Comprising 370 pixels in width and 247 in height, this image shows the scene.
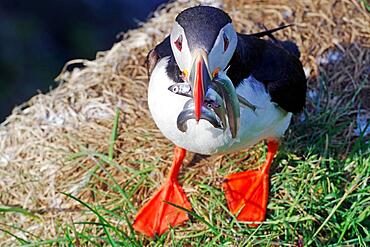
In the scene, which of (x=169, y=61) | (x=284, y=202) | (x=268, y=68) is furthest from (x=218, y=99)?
(x=284, y=202)

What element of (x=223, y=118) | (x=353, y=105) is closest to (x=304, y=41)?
(x=353, y=105)

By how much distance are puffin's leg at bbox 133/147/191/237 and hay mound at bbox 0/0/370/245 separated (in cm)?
8

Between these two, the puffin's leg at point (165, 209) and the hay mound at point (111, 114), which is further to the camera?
the hay mound at point (111, 114)

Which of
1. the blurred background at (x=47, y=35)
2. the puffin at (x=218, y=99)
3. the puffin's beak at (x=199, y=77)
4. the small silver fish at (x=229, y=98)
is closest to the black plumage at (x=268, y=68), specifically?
the puffin at (x=218, y=99)

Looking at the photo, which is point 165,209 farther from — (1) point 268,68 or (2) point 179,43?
(2) point 179,43

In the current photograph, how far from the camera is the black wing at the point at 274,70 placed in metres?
2.90

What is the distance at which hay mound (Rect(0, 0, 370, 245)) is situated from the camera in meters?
3.48

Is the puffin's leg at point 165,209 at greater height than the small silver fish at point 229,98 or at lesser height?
lesser

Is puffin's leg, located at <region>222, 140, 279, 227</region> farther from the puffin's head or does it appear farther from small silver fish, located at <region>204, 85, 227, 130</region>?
the puffin's head

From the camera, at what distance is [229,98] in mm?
2445

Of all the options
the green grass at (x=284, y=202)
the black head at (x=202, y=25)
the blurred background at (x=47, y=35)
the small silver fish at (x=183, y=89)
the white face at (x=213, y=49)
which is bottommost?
the green grass at (x=284, y=202)

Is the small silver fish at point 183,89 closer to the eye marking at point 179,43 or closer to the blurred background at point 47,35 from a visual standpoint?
the eye marking at point 179,43

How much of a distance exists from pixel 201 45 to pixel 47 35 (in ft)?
16.1

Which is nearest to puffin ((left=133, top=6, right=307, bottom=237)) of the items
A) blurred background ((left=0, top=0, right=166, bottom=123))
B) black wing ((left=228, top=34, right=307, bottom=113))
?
black wing ((left=228, top=34, right=307, bottom=113))
